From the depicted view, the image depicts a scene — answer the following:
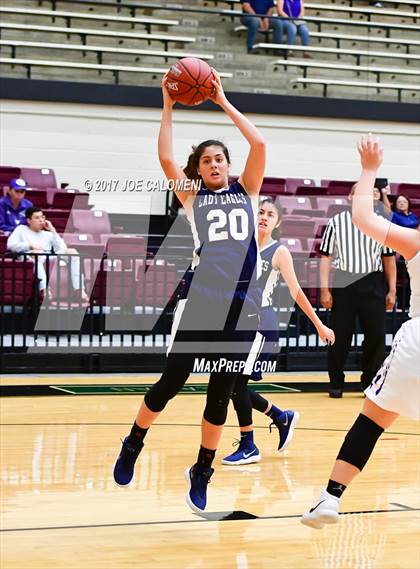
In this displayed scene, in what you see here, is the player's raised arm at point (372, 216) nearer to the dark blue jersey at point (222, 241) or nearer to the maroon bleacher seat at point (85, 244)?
the dark blue jersey at point (222, 241)

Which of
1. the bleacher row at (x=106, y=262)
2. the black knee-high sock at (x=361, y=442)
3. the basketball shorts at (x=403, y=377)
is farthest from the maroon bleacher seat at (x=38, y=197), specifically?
the basketball shorts at (x=403, y=377)

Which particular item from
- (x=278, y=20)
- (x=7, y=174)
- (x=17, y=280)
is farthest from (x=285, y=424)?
(x=278, y=20)

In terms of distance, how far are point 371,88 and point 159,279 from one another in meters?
8.46

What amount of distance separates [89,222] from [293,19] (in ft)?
20.9

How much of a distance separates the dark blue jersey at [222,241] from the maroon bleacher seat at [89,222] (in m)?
9.00

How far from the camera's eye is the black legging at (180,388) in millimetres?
5281

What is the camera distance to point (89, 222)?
1436cm

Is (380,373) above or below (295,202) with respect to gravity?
above

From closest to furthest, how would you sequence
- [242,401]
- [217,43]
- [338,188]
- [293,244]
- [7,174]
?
[242,401] → [293,244] → [7,174] → [338,188] → [217,43]

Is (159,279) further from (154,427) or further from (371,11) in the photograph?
(371,11)

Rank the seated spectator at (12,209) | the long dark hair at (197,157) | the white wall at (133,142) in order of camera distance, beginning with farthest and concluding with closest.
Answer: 1. the white wall at (133,142)
2. the seated spectator at (12,209)
3. the long dark hair at (197,157)

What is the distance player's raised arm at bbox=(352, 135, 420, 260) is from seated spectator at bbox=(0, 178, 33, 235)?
32.7 ft

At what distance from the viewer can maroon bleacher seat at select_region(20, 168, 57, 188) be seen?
16203 mm

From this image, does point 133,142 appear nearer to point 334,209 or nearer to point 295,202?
point 295,202
